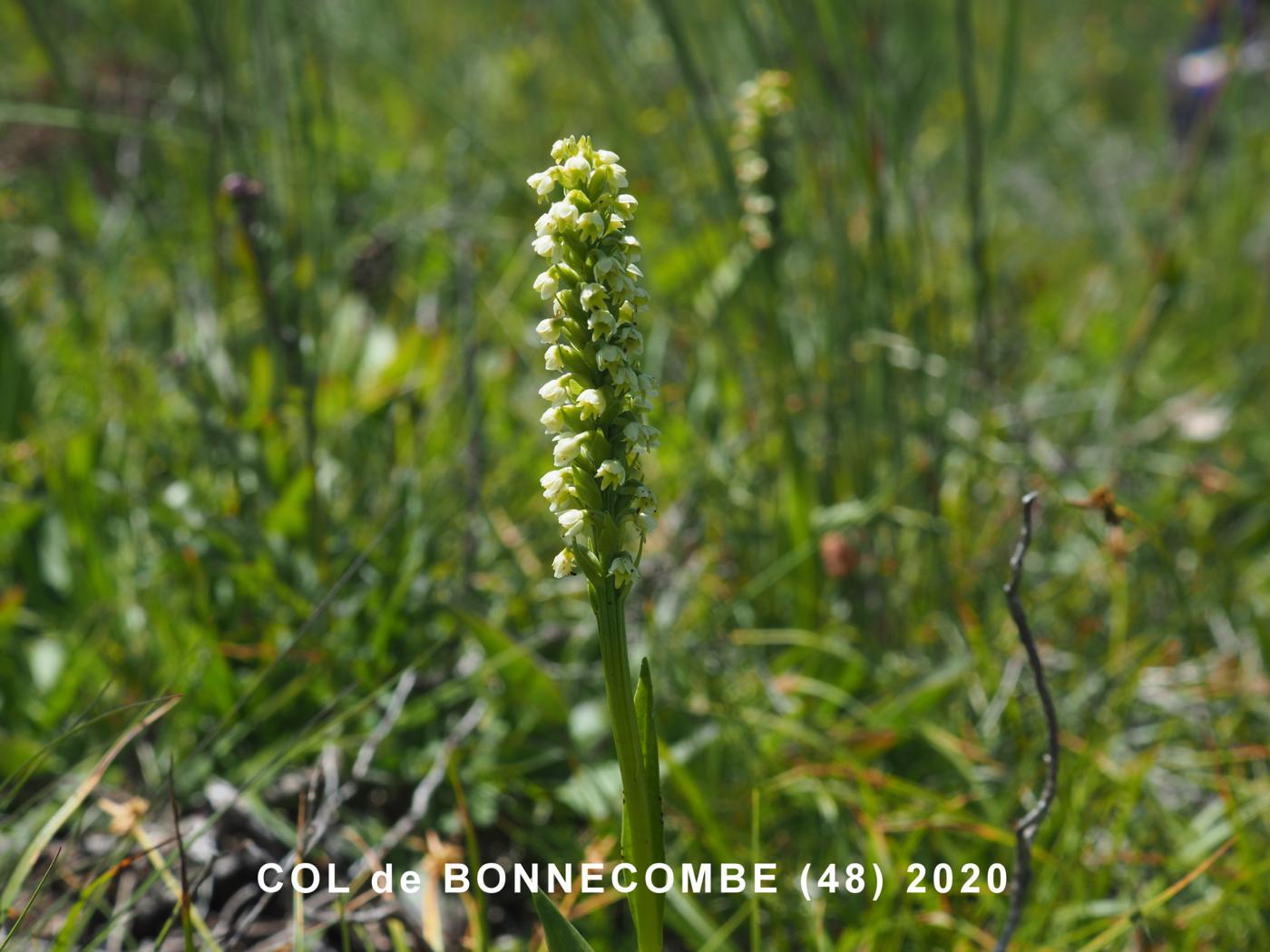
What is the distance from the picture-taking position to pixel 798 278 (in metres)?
3.72

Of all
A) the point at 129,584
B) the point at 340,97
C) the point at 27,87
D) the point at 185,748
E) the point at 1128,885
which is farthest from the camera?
the point at 340,97

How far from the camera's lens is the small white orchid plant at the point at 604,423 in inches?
40.0

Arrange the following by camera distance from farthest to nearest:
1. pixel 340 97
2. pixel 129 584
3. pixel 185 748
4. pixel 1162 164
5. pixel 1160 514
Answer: pixel 1162 164
pixel 340 97
pixel 1160 514
pixel 129 584
pixel 185 748

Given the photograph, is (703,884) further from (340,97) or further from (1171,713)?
(340,97)

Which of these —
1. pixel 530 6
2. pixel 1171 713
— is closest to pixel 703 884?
pixel 1171 713

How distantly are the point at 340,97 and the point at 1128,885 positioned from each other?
15.9ft

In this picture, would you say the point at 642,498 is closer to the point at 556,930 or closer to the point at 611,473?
the point at 611,473

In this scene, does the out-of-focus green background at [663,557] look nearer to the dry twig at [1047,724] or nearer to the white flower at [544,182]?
the dry twig at [1047,724]

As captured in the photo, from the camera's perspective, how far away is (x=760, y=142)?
2439 millimetres

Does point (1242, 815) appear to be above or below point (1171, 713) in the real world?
below

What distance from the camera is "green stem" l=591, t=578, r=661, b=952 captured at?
43.5 inches

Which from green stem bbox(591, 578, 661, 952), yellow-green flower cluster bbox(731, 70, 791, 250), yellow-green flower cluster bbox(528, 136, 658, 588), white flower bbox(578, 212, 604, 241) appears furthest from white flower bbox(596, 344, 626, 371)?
yellow-green flower cluster bbox(731, 70, 791, 250)

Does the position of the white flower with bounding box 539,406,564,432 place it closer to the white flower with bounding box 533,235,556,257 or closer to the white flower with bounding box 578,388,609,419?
the white flower with bounding box 578,388,609,419

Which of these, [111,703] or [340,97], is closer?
[111,703]
